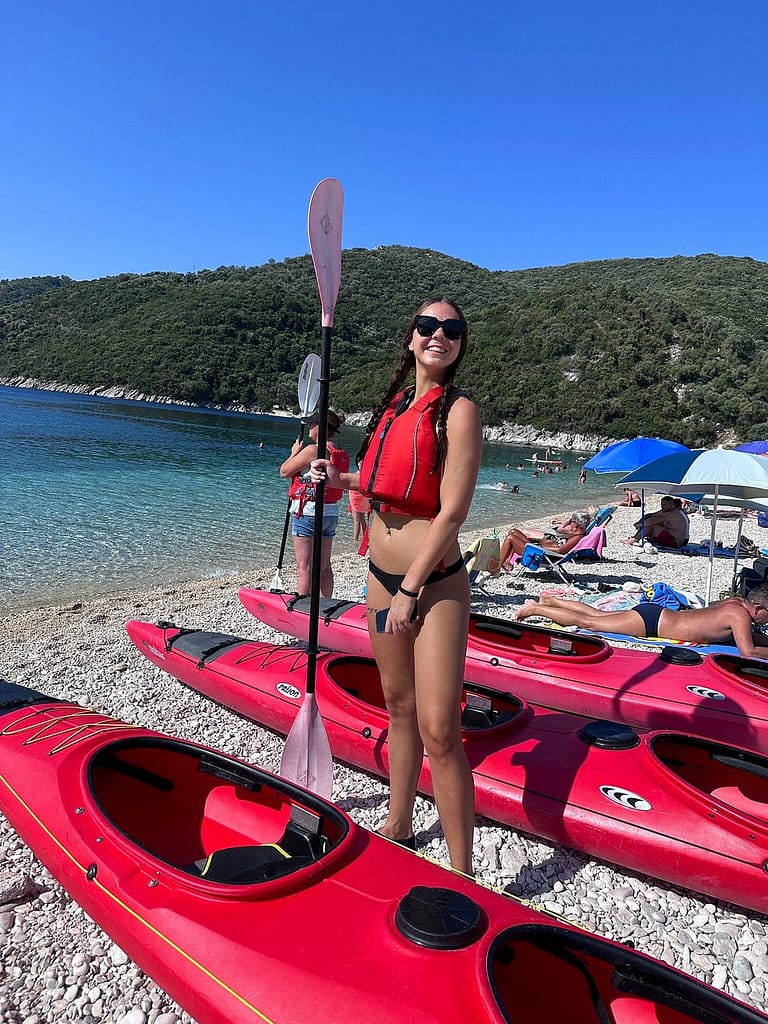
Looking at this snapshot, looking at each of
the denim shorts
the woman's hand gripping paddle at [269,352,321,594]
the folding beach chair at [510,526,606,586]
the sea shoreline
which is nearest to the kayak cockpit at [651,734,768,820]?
the denim shorts

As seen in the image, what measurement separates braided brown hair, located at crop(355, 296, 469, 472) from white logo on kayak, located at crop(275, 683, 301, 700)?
2.19 metres

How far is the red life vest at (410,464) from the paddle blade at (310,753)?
59.8 inches

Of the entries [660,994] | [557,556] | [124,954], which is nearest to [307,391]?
[557,556]

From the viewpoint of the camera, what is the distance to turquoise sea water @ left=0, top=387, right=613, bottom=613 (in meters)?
10.0

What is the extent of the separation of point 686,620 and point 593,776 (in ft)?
11.2

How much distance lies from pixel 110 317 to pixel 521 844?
130760 millimetres

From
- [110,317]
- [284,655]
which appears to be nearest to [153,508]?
[284,655]

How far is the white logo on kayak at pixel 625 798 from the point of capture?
3.11 meters

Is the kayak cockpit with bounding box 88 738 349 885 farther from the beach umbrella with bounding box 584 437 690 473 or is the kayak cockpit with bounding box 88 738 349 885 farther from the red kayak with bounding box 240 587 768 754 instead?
the beach umbrella with bounding box 584 437 690 473

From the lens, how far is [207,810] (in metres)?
3.07

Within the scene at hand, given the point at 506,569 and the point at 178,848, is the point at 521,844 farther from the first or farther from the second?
the point at 506,569

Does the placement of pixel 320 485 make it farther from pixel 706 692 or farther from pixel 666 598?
pixel 666 598

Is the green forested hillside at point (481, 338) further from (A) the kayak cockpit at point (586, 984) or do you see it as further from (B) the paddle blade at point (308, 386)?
(A) the kayak cockpit at point (586, 984)

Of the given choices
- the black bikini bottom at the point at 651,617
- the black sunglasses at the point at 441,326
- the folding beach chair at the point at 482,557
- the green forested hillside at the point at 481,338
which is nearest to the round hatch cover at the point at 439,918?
the black sunglasses at the point at 441,326
